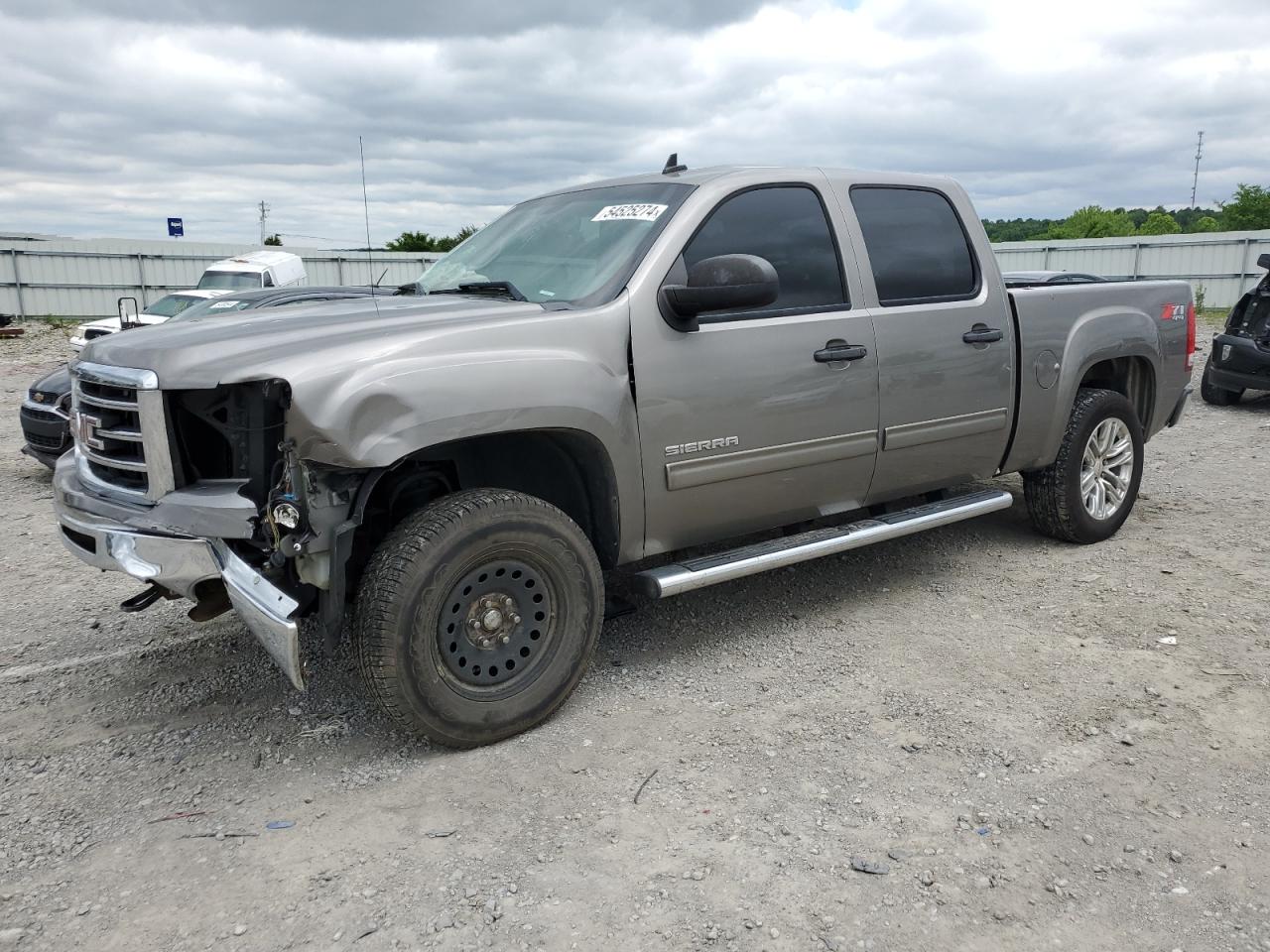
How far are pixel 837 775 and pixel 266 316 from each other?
258 cm

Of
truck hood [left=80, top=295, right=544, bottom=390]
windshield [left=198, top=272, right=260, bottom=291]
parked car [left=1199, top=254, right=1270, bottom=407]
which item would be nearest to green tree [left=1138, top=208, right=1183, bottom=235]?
parked car [left=1199, top=254, right=1270, bottom=407]

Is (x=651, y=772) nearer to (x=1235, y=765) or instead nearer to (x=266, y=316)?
(x=1235, y=765)

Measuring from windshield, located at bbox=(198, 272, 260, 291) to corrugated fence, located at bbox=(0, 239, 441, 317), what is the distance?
7752mm

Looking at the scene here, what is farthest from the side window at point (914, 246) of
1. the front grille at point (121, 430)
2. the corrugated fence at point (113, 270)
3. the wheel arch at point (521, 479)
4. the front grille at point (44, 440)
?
the corrugated fence at point (113, 270)

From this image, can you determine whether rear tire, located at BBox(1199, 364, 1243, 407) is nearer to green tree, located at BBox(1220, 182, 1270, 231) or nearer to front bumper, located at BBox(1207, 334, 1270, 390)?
front bumper, located at BBox(1207, 334, 1270, 390)

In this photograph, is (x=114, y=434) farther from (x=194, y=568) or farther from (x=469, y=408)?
(x=469, y=408)

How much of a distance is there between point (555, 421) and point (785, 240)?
1.43 metres

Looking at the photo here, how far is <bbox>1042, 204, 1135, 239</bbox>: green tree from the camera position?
7442 centimetres

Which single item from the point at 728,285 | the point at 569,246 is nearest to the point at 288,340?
the point at 569,246

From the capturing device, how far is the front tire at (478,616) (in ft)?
10.2

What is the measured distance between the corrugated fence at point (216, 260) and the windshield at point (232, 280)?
8.93 metres

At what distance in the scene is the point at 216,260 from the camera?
85.5ft

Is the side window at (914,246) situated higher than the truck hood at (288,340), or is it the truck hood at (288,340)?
the side window at (914,246)

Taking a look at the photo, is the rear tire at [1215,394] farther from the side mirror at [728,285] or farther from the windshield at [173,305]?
the windshield at [173,305]
